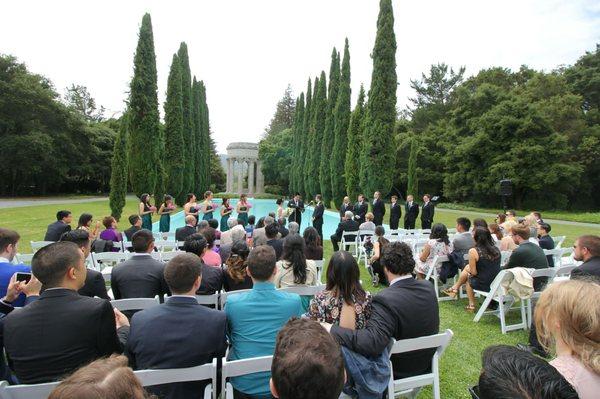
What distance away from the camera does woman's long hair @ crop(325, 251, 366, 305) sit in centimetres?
259

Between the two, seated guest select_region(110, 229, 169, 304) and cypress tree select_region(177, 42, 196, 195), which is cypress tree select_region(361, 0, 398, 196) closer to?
cypress tree select_region(177, 42, 196, 195)

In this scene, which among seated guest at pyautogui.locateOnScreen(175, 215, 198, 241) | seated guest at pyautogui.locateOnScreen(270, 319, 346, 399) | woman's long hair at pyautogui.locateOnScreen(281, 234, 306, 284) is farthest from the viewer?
seated guest at pyautogui.locateOnScreen(175, 215, 198, 241)

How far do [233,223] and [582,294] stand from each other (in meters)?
5.86

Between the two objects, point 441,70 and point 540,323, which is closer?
point 540,323

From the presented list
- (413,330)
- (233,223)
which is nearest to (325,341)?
(413,330)

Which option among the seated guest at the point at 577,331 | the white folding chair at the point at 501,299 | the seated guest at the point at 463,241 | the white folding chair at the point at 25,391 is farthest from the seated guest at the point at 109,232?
the seated guest at the point at 577,331

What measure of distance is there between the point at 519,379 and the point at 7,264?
3.99m

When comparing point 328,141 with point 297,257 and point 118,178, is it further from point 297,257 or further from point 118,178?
point 297,257

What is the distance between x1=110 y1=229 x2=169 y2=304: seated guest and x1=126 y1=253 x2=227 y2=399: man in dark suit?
4.48ft

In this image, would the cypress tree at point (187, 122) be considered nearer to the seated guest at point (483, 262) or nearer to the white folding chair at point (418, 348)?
the seated guest at point (483, 262)

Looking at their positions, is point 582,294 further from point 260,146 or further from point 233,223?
point 260,146

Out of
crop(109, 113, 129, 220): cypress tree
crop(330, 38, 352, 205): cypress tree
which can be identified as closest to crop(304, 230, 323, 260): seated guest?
crop(109, 113, 129, 220): cypress tree

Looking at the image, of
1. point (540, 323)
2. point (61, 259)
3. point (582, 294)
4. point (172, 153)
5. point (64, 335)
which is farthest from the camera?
point (172, 153)

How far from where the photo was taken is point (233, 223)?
6836 mm
